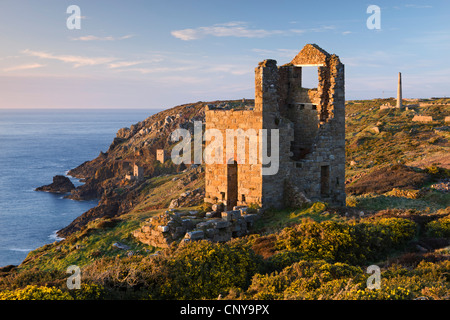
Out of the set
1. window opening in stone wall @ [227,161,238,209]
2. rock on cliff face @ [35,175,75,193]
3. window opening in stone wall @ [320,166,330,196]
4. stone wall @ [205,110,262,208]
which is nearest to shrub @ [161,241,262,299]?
stone wall @ [205,110,262,208]

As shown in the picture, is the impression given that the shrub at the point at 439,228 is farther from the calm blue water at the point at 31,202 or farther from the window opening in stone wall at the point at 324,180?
the calm blue water at the point at 31,202

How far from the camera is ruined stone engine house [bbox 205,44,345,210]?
53.1ft

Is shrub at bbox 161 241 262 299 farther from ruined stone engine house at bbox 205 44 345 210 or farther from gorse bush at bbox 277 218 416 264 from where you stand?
ruined stone engine house at bbox 205 44 345 210

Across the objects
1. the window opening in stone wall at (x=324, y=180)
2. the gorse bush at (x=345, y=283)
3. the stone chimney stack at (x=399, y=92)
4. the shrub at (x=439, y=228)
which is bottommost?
the shrub at (x=439, y=228)

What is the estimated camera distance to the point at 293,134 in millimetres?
17562

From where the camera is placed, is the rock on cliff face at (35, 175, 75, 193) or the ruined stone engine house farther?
the rock on cliff face at (35, 175, 75, 193)

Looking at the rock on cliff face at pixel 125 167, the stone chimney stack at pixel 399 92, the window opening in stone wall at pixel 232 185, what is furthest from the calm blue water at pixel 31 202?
the stone chimney stack at pixel 399 92

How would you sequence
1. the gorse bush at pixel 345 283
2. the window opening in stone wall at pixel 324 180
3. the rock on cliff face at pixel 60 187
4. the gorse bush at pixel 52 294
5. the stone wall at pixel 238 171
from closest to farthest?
the gorse bush at pixel 52 294, the gorse bush at pixel 345 283, the stone wall at pixel 238 171, the window opening in stone wall at pixel 324 180, the rock on cliff face at pixel 60 187

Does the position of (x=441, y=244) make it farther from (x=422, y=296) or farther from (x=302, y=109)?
(x=302, y=109)

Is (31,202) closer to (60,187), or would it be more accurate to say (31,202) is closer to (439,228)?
(60,187)

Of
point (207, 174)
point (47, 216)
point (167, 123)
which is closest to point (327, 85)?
point (207, 174)

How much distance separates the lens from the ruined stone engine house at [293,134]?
637 inches

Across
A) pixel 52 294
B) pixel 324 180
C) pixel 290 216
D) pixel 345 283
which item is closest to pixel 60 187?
pixel 324 180

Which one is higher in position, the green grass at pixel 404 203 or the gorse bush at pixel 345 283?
the gorse bush at pixel 345 283
